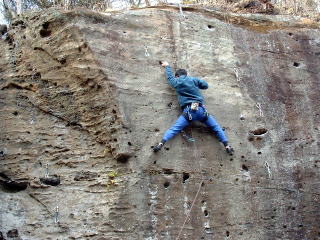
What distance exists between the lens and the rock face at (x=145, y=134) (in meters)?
7.21

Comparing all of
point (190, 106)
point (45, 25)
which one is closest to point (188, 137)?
point (190, 106)

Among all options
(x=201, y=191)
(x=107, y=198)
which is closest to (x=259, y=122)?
(x=201, y=191)

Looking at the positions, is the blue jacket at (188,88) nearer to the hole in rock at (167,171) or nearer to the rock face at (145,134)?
the rock face at (145,134)

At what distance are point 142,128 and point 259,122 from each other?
2093 mm

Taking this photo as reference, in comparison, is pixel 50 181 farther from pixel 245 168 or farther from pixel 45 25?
pixel 245 168

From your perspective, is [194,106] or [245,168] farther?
[245,168]

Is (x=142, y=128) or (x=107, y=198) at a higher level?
(x=142, y=128)

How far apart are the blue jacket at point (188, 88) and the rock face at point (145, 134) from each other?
237mm

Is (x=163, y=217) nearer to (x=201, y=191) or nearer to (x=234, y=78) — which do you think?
(x=201, y=191)

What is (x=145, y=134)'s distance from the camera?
7.60m

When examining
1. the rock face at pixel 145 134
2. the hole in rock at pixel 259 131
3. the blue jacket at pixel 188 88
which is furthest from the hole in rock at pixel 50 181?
the hole in rock at pixel 259 131

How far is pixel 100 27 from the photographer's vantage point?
8.19 metres

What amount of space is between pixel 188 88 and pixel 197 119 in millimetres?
517

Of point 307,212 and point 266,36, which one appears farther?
point 266,36
